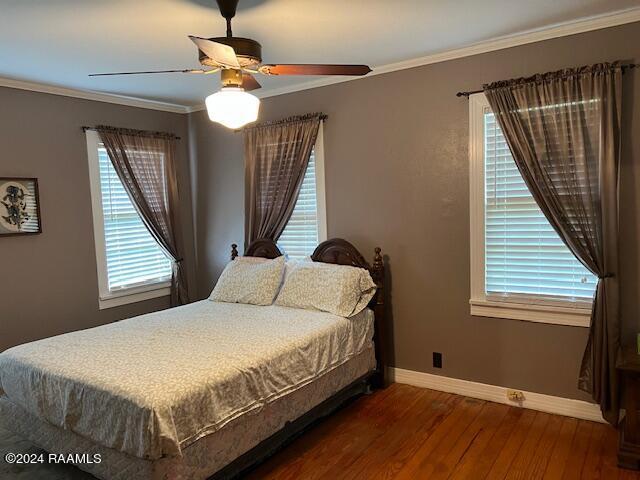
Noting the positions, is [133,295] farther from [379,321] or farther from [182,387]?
[182,387]

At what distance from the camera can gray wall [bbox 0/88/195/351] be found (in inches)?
144

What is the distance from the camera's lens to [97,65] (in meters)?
3.34

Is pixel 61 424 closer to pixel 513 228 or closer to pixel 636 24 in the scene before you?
pixel 513 228

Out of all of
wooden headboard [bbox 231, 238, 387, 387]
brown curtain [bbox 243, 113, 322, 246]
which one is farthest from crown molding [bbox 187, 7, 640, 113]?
wooden headboard [bbox 231, 238, 387, 387]

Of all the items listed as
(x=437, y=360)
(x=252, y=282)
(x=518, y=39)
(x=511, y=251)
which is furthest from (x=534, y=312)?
(x=252, y=282)

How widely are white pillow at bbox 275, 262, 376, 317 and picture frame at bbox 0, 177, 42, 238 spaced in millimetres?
2091

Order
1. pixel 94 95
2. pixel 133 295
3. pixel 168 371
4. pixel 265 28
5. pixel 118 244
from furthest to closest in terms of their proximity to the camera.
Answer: pixel 133 295
pixel 118 244
pixel 94 95
pixel 265 28
pixel 168 371

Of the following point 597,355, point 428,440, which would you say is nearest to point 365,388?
point 428,440

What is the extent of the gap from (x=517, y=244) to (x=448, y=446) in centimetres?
141

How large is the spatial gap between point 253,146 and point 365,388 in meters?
2.39

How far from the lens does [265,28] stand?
2736 mm

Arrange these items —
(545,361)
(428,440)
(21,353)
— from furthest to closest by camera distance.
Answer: (545,361) → (428,440) → (21,353)

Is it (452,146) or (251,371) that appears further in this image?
(452,146)

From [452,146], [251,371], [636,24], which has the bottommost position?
[251,371]
